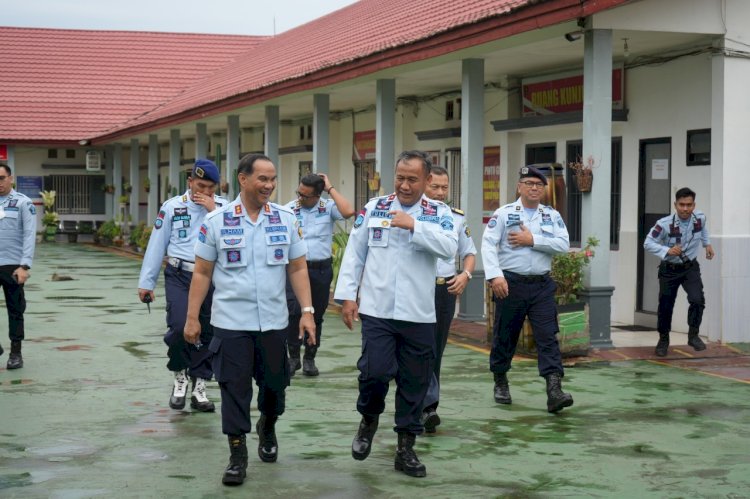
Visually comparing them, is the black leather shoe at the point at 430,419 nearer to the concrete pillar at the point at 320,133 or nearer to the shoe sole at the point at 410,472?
the shoe sole at the point at 410,472

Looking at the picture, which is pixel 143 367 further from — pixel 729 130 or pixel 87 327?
pixel 729 130

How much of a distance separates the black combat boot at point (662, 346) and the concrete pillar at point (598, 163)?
1.55ft

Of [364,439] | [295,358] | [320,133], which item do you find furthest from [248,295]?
[320,133]

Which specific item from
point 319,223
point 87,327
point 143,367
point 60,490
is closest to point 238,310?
point 60,490

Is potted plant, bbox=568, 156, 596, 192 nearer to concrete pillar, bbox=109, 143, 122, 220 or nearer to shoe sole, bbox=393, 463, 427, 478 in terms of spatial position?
shoe sole, bbox=393, 463, 427, 478

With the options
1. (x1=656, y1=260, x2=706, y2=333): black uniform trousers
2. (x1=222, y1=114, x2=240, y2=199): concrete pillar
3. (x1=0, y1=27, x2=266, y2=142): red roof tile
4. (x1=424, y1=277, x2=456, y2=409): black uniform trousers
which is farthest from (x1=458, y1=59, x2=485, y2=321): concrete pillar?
(x1=0, y1=27, x2=266, y2=142): red roof tile

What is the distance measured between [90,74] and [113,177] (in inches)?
156

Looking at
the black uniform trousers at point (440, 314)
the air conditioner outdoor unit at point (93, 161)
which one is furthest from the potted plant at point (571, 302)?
the air conditioner outdoor unit at point (93, 161)

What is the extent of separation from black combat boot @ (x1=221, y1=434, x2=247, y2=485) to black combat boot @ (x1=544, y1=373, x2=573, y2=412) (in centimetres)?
275

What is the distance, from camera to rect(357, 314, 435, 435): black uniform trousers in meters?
6.77

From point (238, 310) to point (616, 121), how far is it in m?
8.52

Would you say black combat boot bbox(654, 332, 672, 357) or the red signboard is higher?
the red signboard

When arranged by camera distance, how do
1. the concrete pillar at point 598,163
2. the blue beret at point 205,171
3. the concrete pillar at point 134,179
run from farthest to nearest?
the concrete pillar at point 134,179 → the concrete pillar at point 598,163 → the blue beret at point 205,171

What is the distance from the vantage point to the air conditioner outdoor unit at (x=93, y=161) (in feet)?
121
